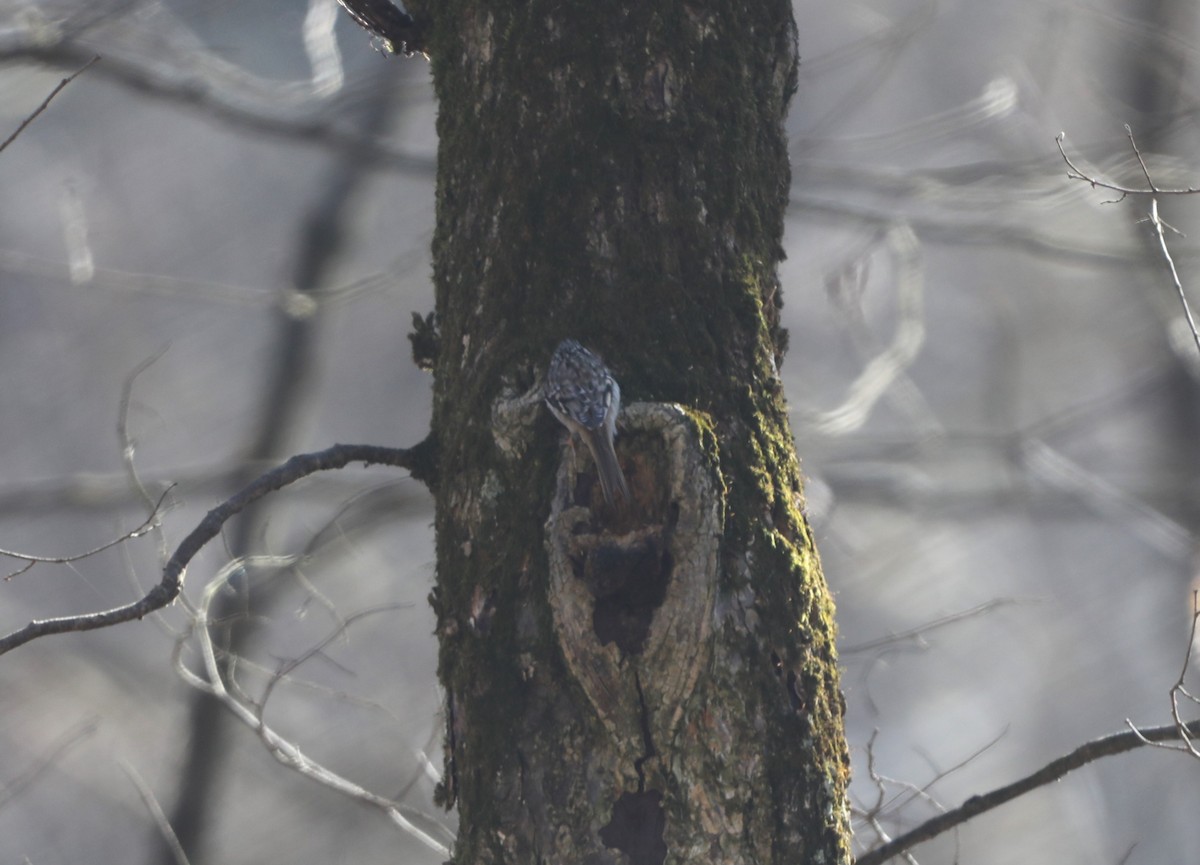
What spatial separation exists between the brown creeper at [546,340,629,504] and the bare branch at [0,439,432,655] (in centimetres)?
34

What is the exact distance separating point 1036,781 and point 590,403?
943 mm

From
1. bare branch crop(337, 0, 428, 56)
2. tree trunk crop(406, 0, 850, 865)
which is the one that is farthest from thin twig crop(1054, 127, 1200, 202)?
bare branch crop(337, 0, 428, 56)

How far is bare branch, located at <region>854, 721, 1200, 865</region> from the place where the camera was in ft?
5.73

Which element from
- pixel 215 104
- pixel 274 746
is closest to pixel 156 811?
pixel 274 746

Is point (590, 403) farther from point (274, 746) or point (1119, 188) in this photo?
point (274, 746)

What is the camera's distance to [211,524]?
1.70 m

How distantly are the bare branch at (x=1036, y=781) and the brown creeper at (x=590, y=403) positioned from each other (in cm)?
79

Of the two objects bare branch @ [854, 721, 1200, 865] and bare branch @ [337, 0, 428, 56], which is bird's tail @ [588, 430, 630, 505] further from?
bare branch @ [337, 0, 428, 56]

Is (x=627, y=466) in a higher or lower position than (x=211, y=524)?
higher

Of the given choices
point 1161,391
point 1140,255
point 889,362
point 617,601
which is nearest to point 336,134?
point 889,362

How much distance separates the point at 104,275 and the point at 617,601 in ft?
18.5

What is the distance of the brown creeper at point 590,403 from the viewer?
1431 millimetres

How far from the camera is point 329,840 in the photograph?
21.2 ft

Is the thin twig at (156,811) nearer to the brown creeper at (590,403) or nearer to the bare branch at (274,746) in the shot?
the bare branch at (274,746)
